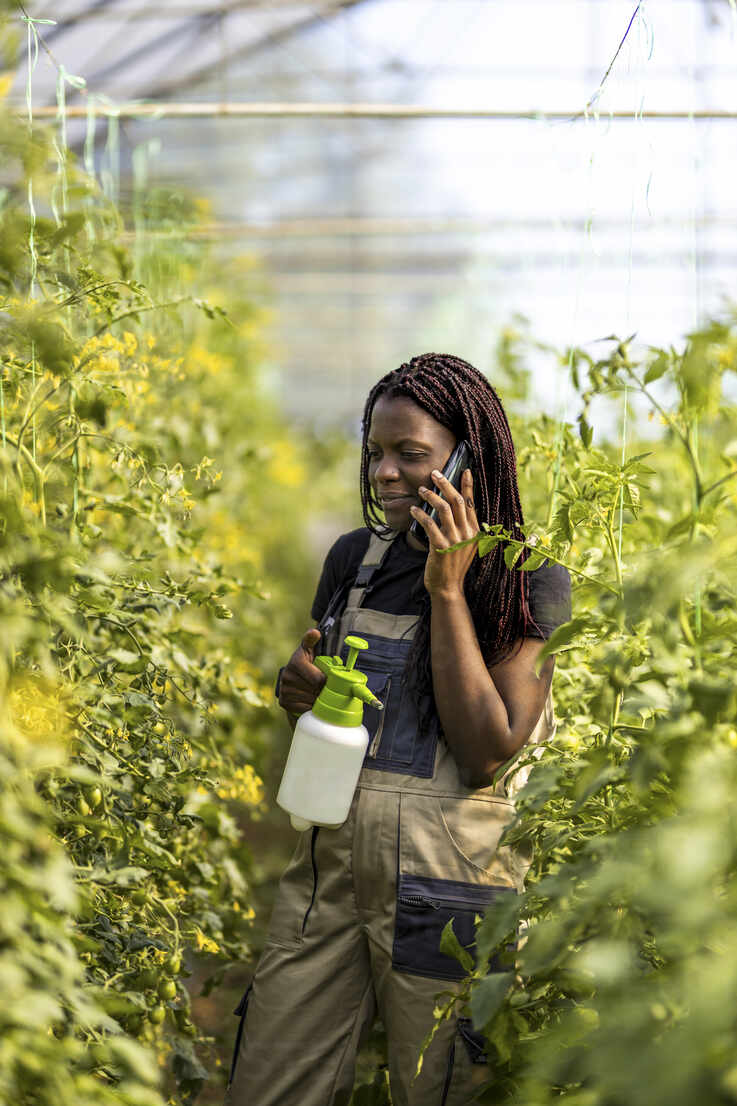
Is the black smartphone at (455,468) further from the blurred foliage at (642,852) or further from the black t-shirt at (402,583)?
the blurred foliage at (642,852)

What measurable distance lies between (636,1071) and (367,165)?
7.78 metres

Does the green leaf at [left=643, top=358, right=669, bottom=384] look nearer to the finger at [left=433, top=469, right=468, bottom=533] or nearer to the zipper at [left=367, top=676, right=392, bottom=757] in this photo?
the finger at [left=433, top=469, right=468, bottom=533]

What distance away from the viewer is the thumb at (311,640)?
4.35 feet

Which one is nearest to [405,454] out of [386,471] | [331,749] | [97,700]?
[386,471]

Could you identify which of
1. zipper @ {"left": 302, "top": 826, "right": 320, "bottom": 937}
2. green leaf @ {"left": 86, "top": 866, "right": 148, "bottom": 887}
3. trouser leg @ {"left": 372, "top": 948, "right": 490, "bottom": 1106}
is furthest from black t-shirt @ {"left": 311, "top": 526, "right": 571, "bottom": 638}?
green leaf @ {"left": 86, "top": 866, "right": 148, "bottom": 887}

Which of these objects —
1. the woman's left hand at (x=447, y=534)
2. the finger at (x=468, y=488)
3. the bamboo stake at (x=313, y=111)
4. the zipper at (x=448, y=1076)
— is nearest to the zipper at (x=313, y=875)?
the zipper at (x=448, y=1076)

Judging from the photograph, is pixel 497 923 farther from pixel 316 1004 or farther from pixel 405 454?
pixel 405 454

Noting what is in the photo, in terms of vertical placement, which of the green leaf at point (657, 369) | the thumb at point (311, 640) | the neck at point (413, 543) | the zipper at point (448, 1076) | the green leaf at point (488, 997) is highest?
the green leaf at point (657, 369)

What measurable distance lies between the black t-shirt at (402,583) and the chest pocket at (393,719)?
63 mm

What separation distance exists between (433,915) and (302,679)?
0.32 m

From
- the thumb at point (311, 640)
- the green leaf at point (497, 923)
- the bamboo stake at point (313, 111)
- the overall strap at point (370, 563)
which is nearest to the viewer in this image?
the green leaf at point (497, 923)

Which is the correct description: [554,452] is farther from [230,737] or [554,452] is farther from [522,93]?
[522,93]

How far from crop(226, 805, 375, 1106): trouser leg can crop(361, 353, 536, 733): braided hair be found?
24cm

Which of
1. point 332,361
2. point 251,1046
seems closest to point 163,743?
point 251,1046
